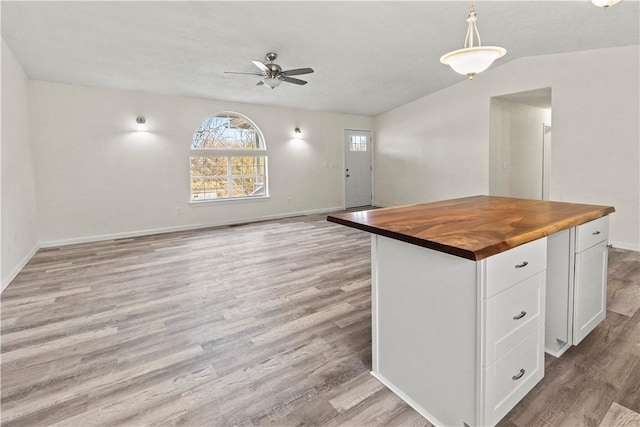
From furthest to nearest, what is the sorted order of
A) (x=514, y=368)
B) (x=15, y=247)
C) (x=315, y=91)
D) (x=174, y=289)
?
(x=315, y=91)
(x=15, y=247)
(x=174, y=289)
(x=514, y=368)

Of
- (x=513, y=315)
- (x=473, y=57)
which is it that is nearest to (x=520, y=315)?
(x=513, y=315)

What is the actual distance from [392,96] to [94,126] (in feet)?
18.0

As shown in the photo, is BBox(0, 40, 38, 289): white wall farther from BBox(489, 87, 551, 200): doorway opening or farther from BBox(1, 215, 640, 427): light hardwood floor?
BBox(489, 87, 551, 200): doorway opening

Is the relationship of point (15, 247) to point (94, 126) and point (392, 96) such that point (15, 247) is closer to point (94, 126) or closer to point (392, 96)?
point (94, 126)

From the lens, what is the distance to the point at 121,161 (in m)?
5.36

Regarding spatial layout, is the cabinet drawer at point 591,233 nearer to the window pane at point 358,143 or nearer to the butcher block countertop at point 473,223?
the butcher block countertop at point 473,223

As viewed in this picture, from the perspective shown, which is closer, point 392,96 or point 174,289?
point 174,289

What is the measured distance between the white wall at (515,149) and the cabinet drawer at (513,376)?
16.2 ft

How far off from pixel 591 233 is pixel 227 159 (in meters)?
5.89

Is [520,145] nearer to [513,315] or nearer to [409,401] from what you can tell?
[513,315]

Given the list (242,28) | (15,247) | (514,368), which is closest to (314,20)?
(242,28)

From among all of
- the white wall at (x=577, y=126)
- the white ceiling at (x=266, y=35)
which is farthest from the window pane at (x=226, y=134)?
the white wall at (x=577, y=126)

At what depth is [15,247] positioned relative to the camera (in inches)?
146

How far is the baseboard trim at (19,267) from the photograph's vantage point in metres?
3.24
